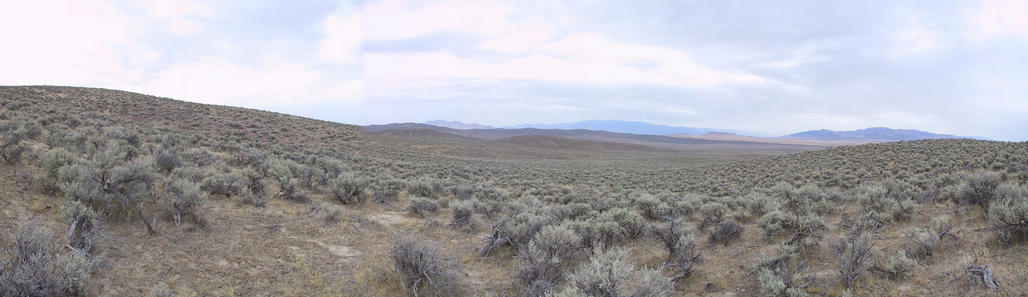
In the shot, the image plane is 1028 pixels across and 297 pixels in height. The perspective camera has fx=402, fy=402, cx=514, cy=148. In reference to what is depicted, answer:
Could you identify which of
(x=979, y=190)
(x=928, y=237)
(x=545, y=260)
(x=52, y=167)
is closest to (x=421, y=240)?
(x=545, y=260)

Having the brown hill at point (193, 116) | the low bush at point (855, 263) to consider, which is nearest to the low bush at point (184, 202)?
the low bush at point (855, 263)

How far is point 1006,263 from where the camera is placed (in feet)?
17.0

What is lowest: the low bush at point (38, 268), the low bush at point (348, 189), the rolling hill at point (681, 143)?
the rolling hill at point (681, 143)

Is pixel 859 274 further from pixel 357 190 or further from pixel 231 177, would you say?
pixel 231 177

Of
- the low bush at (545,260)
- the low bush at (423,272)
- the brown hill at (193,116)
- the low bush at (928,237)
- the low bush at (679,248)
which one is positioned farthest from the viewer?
the brown hill at (193,116)

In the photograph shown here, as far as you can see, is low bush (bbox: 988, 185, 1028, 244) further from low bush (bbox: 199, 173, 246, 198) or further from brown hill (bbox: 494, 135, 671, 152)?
brown hill (bbox: 494, 135, 671, 152)

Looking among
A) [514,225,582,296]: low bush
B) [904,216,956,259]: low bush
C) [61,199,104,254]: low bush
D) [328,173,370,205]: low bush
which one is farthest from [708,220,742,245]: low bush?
[61,199,104,254]: low bush

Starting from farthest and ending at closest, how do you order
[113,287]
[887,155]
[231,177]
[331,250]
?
1. [887,155]
2. [231,177]
3. [331,250]
4. [113,287]

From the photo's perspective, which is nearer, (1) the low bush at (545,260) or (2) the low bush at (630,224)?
(1) the low bush at (545,260)

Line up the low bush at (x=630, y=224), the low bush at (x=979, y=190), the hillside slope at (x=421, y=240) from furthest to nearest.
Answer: the low bush at (x=630, y=224) → the low bush at (x=979, y=190) → the hillside slope at (x=421, y=240)

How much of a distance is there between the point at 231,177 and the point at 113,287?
5.41 m

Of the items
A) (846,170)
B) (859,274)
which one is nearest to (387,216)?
(859,274)

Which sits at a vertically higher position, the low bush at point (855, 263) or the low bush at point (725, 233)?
the low bush at point (855, 263)

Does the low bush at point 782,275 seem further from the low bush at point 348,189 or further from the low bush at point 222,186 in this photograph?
the low bush at point 222,186
